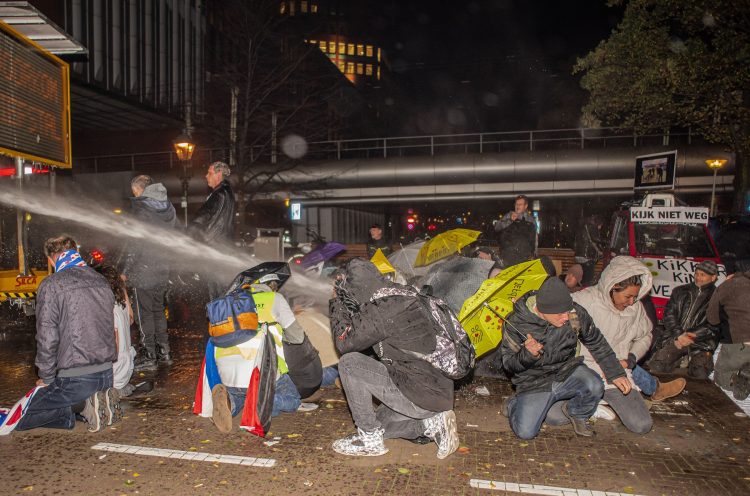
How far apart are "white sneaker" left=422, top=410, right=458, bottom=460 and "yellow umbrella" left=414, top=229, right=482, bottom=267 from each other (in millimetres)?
3029

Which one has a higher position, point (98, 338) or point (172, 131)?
point (172, 131)

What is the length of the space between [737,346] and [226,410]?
539 cm

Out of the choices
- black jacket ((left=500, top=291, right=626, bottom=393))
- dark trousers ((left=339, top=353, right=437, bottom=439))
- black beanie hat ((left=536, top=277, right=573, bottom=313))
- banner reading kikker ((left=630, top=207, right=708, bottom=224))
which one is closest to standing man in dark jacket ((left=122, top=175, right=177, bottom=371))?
dark trousers ((left=339, top=353, right=437, bottom=439))

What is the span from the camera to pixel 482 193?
79.7 feet

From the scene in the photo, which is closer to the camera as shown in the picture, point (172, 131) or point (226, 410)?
point (226, 410)

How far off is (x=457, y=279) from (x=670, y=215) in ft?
16.3

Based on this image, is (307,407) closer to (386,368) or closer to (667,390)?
(386,368)

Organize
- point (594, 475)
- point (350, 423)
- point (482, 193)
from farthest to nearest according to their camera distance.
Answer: point (482, 193) < point (350, 423) < point (594, 475)

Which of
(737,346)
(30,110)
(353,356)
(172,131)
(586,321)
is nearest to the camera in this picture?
(353,356)

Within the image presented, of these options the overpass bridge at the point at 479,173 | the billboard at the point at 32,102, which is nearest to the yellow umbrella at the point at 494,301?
the billboard at the point at 32,102

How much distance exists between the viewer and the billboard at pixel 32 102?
595 cm

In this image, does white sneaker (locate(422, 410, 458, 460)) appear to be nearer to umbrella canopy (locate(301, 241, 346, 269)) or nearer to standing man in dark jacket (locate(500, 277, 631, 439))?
standing man in dark jacket (locate(500, 277, 631, 439))

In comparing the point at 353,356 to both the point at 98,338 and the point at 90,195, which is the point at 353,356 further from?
the point at 90,195

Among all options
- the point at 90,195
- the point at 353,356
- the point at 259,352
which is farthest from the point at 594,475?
the point at 90,195
